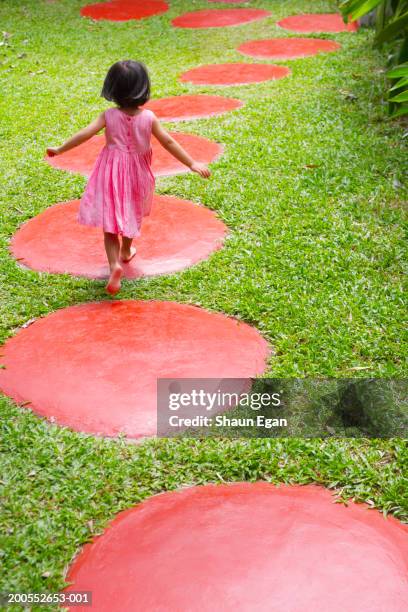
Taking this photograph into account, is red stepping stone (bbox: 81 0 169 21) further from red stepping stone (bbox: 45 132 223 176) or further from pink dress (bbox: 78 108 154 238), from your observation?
pink dress (bbox: 78 108 154 238)

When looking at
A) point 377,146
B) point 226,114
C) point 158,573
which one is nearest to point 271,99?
point 226,114

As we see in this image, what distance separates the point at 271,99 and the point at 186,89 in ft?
2.53

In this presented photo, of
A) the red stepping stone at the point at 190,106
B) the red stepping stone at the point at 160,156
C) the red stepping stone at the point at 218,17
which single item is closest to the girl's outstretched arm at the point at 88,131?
the red stepping stone at the point at 160,156

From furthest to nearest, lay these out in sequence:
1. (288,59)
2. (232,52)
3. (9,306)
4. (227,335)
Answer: (232,52) < (288,59) < (9,306) < (227,335)

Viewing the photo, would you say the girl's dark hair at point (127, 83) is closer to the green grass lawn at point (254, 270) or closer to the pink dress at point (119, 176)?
the pink dress at point (119, 176)

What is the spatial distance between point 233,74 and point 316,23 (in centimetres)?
231

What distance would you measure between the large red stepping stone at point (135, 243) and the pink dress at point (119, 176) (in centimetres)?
26

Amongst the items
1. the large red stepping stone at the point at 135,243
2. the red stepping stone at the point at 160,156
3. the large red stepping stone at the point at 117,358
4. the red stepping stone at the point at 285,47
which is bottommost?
the large red stepping stone at the point at 117,358

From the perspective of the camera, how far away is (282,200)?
4090 mm

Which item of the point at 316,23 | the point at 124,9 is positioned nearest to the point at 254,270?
the point at 316,23

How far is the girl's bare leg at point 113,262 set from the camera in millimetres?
3166

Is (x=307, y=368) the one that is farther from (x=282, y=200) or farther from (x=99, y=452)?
(x=282, y=200)

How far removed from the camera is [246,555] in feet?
6.42

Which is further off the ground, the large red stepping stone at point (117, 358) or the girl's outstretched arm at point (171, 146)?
the girl's outstretched arm at point (171, 146)
